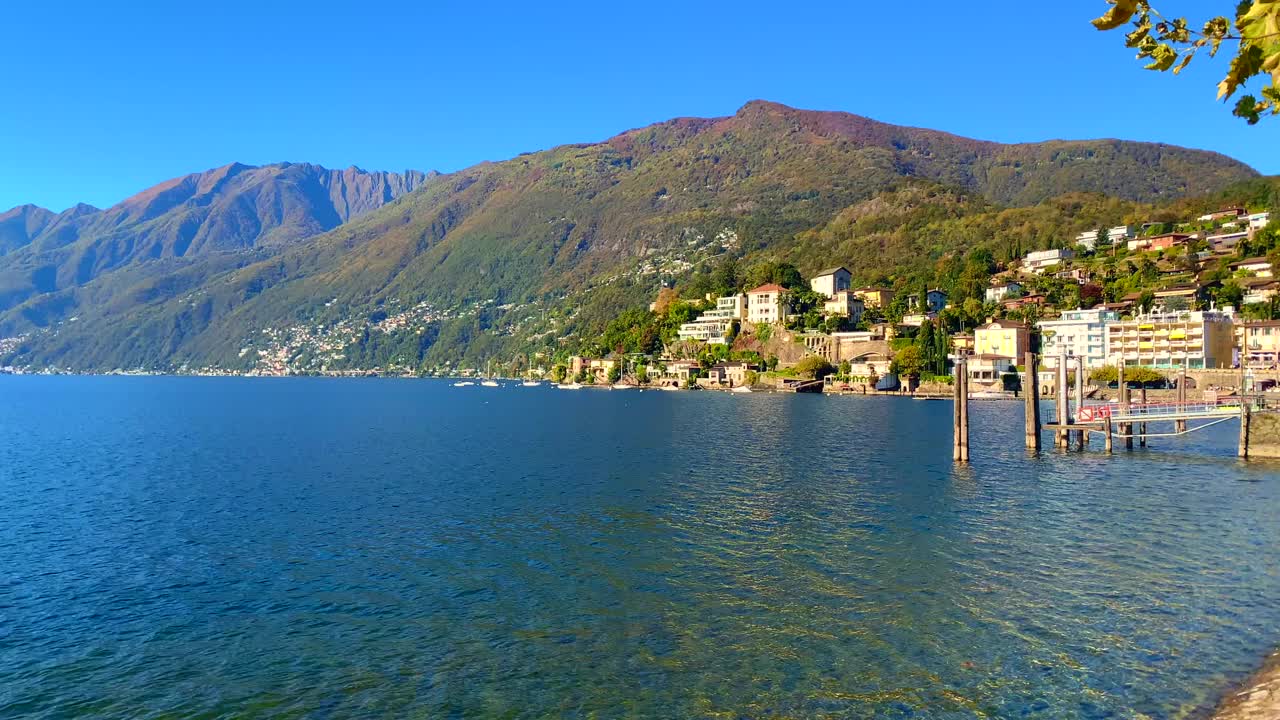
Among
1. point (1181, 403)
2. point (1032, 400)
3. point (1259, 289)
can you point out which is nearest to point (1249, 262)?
point (1259, 289)

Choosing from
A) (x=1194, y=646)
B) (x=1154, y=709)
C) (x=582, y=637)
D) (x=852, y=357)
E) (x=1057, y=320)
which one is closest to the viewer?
(x=1154, y=709)

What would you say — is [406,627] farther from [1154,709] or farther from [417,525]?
[1154,709]

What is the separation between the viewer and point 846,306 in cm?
18925

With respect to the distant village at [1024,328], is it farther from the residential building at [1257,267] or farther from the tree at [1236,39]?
the tree at [1236,39]

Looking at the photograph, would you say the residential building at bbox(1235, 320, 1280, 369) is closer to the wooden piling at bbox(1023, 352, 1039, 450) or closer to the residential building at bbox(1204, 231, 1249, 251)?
the residential building at bbox(1204, 231, 1249, 251)

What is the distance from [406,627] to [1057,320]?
161730 mm

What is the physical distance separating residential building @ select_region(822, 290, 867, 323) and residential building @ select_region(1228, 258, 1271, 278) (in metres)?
75.3

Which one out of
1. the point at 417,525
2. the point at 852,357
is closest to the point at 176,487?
the point at 417,525

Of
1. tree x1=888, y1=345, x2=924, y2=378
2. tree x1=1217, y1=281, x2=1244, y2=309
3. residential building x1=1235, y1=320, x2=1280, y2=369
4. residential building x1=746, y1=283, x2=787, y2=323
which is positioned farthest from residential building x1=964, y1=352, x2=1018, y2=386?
residential building x1=746, y1=283, x2=787, y2=323

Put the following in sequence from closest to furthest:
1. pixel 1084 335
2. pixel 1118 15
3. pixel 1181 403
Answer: pixel 1118 15, pixel 1181 403, pixel 1084 335

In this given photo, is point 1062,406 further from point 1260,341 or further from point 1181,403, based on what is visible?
point 1260,341

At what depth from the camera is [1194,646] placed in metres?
19.5

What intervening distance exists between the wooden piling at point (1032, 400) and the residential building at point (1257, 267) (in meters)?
131

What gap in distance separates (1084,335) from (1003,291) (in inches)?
1638
